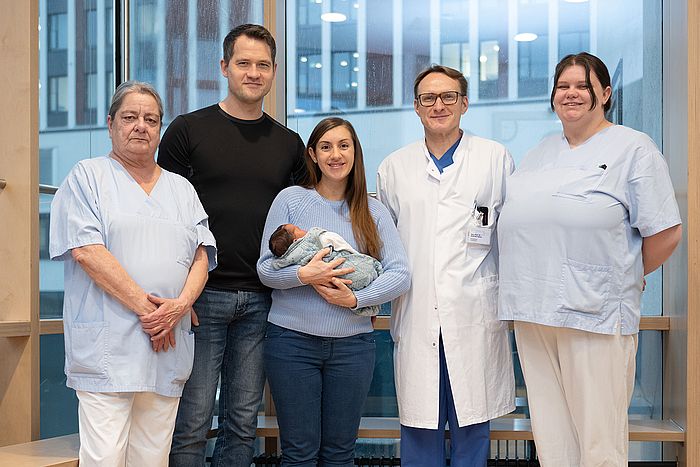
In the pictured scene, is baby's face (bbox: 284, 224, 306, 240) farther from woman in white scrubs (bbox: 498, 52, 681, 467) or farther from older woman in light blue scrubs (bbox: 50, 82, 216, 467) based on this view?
woman in white scrubs (bbox: 498, 52, 681, 467)

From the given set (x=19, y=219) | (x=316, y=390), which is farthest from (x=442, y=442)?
(x=19, y=219)

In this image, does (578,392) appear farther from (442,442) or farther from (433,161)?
(433,161)

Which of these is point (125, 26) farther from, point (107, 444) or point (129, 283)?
point (107, 444)

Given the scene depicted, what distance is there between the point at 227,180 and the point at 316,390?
2.49 feet

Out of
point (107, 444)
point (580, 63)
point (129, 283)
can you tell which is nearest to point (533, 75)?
point (580, 63)

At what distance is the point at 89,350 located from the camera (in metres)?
2.40

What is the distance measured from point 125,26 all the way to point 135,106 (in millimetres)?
1394

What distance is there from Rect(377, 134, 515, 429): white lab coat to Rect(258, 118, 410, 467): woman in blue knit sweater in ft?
0.38

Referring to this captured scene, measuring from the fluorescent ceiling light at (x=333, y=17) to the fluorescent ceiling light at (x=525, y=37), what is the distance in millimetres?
761

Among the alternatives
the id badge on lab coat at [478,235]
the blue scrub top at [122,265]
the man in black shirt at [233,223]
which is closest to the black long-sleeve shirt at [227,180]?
the man in black shirt at [233,223]

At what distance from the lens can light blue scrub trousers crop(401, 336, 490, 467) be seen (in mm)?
2783

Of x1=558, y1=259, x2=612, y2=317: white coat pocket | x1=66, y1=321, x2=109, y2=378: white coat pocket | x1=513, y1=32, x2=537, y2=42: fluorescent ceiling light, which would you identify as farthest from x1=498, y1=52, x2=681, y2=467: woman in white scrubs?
x1=66, y1=321, x2=109, y2=378: white coat pocket

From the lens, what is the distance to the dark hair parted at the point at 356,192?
271 centimetres

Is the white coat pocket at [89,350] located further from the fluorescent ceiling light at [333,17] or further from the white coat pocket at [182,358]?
the fluorescent ceiling light at [333,17]
